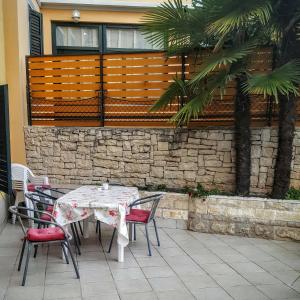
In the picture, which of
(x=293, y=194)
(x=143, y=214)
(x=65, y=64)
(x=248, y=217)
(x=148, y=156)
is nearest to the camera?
(x=143, y=214)

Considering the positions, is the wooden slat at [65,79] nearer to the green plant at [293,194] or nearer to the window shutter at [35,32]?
the window shutter at [35,32]

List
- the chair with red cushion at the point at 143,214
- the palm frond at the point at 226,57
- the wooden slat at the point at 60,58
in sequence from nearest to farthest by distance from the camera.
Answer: the chair with red cushion at the point at 143,214 < the palm frond at the point at 226,57 < the wooden slat at the point at 60,58

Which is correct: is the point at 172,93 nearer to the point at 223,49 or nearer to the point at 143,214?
the point at 223,49

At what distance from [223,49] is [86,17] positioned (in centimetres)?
460

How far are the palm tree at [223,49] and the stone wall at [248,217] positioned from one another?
39 centimetres

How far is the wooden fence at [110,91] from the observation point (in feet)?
18.6

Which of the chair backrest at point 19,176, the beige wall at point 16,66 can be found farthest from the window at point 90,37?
the chair backrest at point 19,176

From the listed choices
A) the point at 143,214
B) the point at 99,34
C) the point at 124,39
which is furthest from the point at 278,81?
the point at 99,34

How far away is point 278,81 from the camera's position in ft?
13.7

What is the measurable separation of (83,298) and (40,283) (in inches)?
21.9

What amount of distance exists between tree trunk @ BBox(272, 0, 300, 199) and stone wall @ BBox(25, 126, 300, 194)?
38cm

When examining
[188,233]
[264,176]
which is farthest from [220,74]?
[188,233]

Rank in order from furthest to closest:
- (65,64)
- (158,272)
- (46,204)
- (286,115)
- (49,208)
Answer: (65,64), (286,115), (49,208), (46,204), (158,272)

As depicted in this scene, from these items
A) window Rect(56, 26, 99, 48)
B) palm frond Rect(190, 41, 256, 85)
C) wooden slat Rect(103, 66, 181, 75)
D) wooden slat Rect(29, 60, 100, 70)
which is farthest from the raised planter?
window Rect(56, 26, 99, 48)
